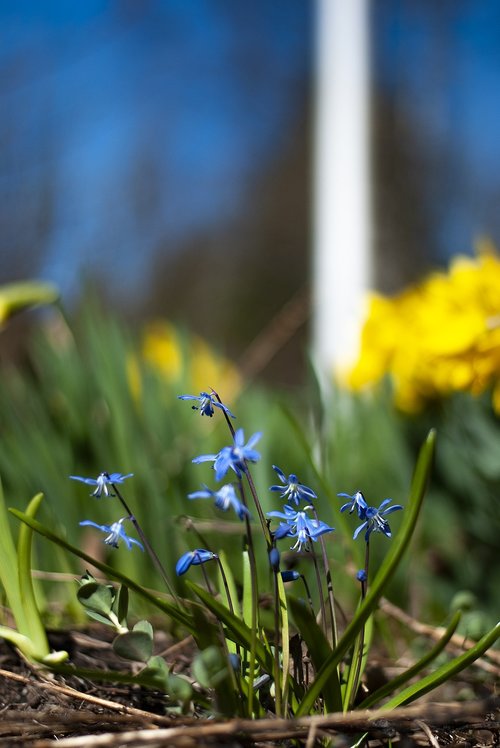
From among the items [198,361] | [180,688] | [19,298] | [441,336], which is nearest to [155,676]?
[180,688]

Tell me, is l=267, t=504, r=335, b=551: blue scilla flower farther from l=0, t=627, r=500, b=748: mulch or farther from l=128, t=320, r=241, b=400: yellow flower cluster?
l=128, t=320, r=241, b=400: yellow flower cluster

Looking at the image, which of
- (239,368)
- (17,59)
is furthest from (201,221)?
(239,368)

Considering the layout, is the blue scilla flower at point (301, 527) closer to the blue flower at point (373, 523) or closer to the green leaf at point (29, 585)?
the blue flower at point (373, 523)

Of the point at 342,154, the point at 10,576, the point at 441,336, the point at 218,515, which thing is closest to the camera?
the point at 10,576

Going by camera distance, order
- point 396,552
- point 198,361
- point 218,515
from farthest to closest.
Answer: point 198,361 → point 218,515 → point 396,552

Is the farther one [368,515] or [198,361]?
[198,361]

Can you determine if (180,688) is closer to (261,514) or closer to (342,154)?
(261,514)

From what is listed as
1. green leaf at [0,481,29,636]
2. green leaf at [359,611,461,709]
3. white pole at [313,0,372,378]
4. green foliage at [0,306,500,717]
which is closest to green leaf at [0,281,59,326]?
green foliage at [0,306,500,717]
